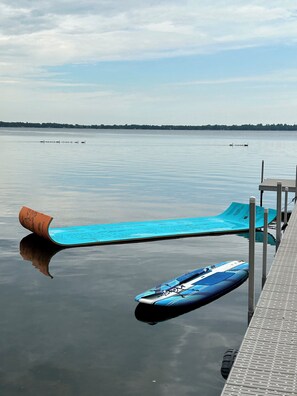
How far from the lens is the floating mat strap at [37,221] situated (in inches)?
846

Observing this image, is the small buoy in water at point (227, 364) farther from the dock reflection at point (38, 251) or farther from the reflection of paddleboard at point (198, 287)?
the dock reflection at point (38, 251)

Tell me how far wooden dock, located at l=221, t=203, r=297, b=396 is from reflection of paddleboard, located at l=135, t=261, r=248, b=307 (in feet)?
9.19

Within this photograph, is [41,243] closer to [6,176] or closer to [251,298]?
[251,298]

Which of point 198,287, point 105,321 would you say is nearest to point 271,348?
point 105,321

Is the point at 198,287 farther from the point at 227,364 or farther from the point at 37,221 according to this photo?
the point at 37,221

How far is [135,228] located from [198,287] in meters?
9.60

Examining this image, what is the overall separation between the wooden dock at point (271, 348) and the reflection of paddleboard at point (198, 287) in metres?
2.80

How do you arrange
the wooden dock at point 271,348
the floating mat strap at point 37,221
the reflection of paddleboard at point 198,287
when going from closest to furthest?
the wooden dock at point 271,348 < the reflection of paddleboard at point 198,287 < the floating mat strap at point 37,221

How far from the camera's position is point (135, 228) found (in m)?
24.9

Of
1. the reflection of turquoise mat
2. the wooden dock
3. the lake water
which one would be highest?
the wooden dock

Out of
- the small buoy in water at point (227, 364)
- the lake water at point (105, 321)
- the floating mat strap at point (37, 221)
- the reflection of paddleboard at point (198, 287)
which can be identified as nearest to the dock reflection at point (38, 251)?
the lake water at point (105, 321)

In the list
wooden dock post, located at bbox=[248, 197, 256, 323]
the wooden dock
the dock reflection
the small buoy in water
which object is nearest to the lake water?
the dock reflection

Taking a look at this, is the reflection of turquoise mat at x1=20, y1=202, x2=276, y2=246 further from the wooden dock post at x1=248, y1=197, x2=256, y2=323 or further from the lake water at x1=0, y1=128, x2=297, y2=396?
the wooden dock post at x1=248, y1=197, x2=256, y2=323

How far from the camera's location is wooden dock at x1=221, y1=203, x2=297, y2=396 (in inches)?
304
